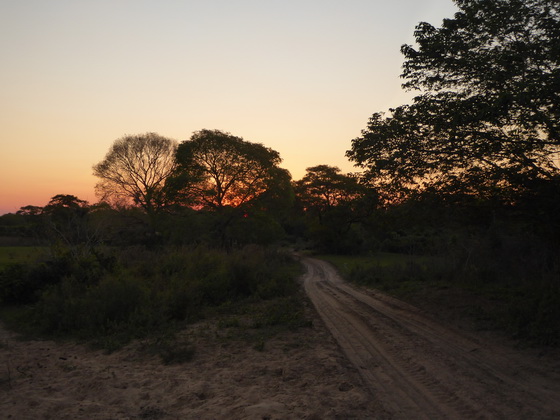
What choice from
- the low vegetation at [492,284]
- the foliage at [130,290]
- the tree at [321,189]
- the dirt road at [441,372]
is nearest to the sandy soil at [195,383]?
the dirt road at [441,372]

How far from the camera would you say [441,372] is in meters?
6.51

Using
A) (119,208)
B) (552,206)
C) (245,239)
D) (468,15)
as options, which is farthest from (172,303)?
(119,208)

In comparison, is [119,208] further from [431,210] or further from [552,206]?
[552,206]

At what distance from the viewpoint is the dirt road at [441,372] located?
5.14 m

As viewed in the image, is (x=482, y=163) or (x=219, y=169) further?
(x=219, y=169)

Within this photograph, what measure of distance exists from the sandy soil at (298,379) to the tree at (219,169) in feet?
78.0

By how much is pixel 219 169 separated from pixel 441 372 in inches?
1124

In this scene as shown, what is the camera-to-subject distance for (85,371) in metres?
7.52

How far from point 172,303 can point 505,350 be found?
8.95 metres

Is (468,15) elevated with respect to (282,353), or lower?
elevated

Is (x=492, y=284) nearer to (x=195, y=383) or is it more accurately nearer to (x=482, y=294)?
(x=482, y=294)

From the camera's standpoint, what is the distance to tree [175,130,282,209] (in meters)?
33.0

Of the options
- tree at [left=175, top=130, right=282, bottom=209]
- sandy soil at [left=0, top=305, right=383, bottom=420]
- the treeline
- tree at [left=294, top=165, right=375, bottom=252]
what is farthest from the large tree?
tree at [left=294, top=165, right=375, bottom=252]

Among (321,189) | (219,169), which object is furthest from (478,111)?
(321,189)
